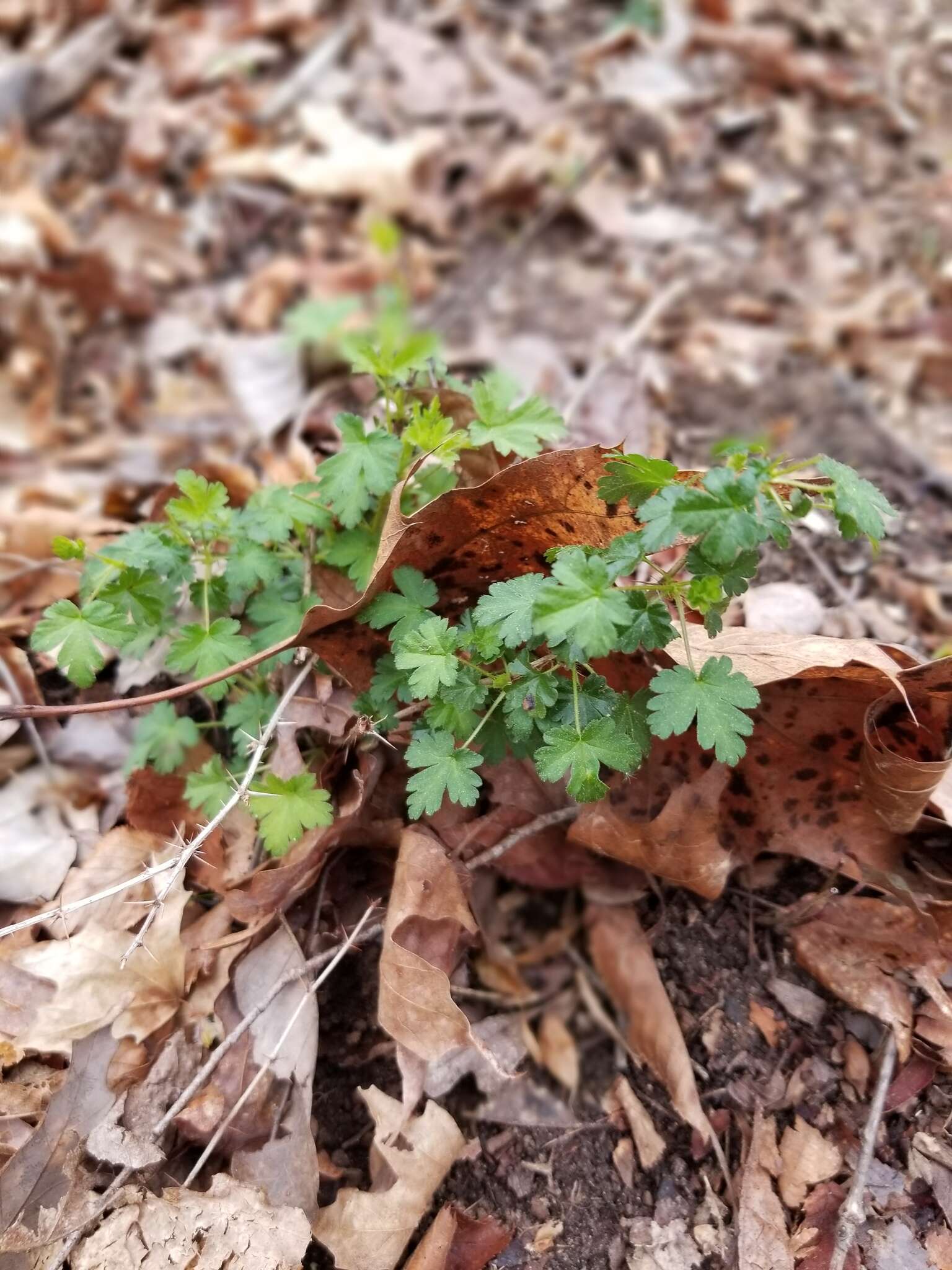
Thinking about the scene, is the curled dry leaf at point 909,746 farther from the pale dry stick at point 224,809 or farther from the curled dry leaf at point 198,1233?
the curled dry leaf at point 198,1233

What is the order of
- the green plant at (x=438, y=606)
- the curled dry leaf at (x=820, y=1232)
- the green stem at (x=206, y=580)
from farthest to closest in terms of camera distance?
the green stem at (x=206, y=580) → the curled dry leaf at (x=820, y=1232) → the green plant at (x=438, y=606)

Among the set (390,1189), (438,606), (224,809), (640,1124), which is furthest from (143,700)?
(640,1124)

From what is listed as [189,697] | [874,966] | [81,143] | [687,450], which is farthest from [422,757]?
[81,143]

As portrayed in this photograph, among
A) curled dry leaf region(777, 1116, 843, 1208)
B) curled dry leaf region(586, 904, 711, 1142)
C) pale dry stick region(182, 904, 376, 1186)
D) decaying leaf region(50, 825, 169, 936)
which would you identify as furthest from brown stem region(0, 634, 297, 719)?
curled dry leaf region(777, 1116, 843, 1208)

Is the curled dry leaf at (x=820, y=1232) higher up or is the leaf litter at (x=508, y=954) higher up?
the leaf litter at (x=508, y=954)

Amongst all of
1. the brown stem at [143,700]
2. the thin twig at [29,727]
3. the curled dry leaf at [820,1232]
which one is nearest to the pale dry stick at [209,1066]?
the brown stem at [143,700]

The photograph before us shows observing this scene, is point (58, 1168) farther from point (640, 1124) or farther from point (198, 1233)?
point (640, 1124)

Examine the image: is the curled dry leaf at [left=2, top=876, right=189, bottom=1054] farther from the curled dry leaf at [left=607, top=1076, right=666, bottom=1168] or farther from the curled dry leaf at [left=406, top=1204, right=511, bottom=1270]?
the curled dry leaf at [left=607, top=1076, right=666, bottom=1168]
